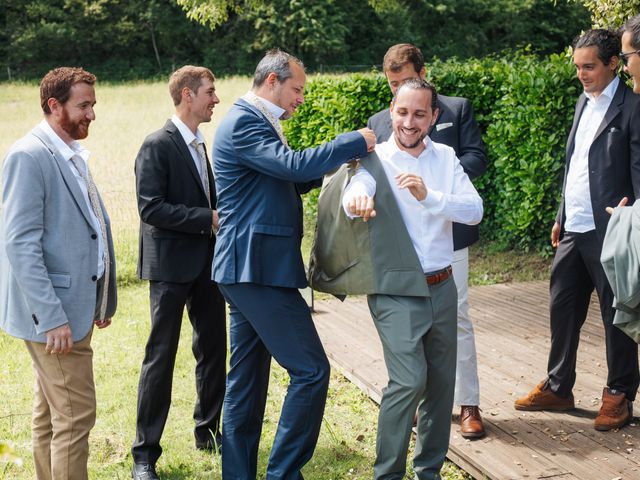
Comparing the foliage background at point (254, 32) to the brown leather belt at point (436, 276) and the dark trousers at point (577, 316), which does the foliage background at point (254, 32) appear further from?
the brown leather belt at point (436, 276)

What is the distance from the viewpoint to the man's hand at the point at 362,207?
12.3 feet

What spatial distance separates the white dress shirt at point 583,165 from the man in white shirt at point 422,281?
1017 mm

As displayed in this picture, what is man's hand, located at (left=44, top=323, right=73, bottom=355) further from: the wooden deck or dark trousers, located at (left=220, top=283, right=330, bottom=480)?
the wooden deck

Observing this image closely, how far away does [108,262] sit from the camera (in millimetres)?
4094

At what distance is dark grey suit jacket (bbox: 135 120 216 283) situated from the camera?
456 cm

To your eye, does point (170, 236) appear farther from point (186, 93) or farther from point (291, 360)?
point (291, 360)

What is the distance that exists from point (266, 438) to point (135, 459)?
3.12 feet

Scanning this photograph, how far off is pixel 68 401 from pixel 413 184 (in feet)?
6.13

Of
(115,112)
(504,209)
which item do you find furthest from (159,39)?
(504,209)

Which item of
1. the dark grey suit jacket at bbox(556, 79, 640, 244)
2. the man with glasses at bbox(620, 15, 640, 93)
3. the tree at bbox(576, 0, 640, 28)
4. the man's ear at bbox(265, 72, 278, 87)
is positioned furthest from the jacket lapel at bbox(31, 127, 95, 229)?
the tree at bbox(576, 0, 640, 28)

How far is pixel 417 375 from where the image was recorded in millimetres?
3986

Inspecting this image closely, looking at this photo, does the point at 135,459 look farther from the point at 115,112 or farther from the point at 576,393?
the point at 115,112

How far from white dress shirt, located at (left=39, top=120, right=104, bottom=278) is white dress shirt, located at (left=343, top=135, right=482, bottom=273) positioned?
1214 mm

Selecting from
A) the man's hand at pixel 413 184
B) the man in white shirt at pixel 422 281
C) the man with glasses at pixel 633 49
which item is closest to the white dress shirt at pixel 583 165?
the man with glasses at pixel 633 49
